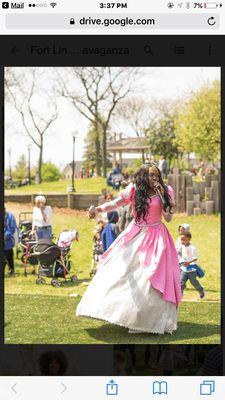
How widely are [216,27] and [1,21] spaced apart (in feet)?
5.98

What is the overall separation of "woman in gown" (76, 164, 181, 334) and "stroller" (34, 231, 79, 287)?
1.97 meters

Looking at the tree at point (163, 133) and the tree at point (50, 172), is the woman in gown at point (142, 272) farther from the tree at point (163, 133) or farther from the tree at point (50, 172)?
the tree at point (163, 133)

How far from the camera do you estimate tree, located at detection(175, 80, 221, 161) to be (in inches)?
297

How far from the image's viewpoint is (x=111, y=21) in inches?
231

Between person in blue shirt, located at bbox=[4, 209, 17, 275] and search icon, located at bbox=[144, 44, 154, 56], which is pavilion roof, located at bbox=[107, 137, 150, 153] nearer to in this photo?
person in blue shirt, located at bbox=[4, 209, 17, 275]

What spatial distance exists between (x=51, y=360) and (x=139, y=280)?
192cm

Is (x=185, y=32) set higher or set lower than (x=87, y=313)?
higher

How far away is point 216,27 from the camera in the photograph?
5887 mm

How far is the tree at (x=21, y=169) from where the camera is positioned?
750cm
